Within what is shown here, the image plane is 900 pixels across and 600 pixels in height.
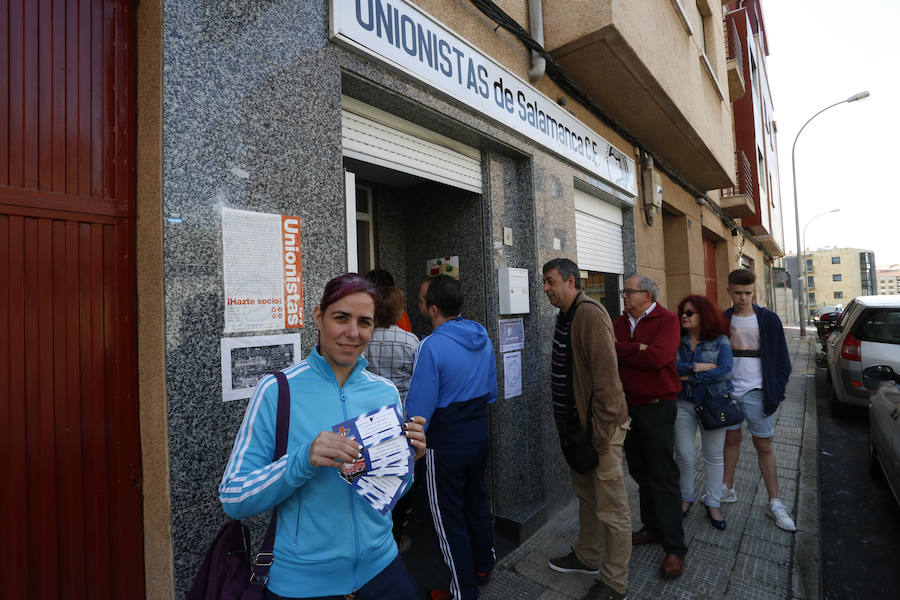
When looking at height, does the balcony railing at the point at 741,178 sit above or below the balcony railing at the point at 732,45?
below

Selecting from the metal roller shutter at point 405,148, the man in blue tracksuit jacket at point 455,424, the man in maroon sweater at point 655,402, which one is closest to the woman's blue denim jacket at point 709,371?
the man in maroon sweater at point 655,402

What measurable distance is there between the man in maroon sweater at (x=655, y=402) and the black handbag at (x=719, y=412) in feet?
2.09

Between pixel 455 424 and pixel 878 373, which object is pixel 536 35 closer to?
pixel 455 424

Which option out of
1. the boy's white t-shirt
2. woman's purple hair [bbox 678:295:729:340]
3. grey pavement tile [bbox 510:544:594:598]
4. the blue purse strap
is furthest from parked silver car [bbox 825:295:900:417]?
the blue purse strap

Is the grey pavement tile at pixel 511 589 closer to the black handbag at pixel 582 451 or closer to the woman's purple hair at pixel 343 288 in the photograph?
the black handbag at pixel 582 451

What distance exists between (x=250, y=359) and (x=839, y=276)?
106 metres

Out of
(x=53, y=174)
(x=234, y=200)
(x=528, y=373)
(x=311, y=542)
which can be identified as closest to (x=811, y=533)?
(x=528, y=373)

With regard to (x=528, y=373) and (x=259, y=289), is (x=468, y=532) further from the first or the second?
(x=259, y=289)

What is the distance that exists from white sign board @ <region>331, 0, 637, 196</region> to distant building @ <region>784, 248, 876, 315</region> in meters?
95.7

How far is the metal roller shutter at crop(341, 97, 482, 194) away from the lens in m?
2.97

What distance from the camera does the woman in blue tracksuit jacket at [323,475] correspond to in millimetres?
1248

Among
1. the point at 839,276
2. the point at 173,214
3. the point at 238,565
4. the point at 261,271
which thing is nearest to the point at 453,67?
the point at 261,271

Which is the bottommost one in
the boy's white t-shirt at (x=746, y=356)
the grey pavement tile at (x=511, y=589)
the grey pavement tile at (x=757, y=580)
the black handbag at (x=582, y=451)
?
the grey pavement tile at (x=757, y=580)

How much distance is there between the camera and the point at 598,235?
586 cm
